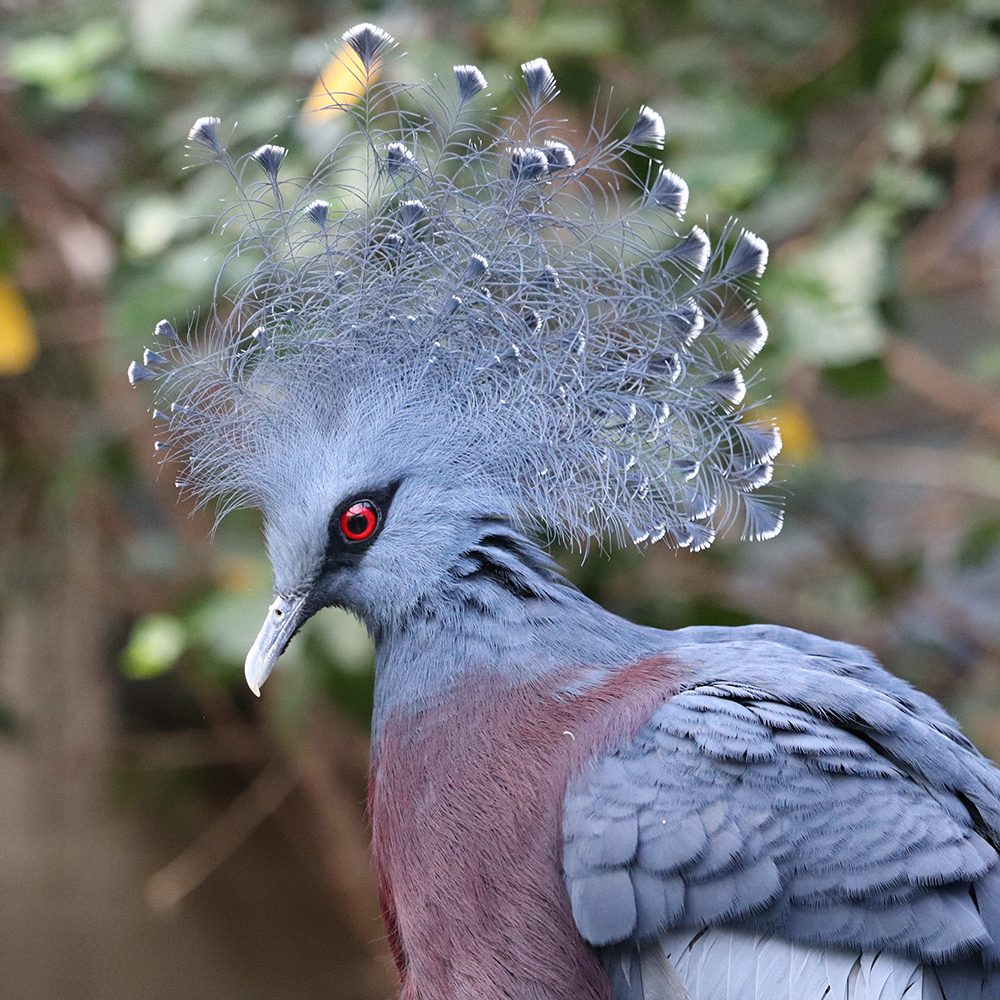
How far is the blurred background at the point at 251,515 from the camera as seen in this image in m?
2.23

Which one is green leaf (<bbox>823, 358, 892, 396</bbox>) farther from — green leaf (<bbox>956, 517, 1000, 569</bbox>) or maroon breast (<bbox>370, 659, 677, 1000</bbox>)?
maroon breast (<bbox>370, 659, 677, 1000</bbox>)

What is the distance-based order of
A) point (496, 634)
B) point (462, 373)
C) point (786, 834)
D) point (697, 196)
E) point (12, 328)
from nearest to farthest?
point (786, 834), point (496, 634), point (462, 373), point (697, 196), point (12, 328)

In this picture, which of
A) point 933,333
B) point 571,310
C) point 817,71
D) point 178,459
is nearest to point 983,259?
point 817,71

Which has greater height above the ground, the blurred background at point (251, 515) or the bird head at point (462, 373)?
the bird head at point (462, 373)

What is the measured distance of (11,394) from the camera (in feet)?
10.9

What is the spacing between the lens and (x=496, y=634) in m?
1.50

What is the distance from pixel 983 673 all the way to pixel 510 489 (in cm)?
198

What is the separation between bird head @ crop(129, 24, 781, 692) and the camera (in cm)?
157

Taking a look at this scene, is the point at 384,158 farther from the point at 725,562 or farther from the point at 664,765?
the point at 725,562

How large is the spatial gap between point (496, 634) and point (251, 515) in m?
1.05

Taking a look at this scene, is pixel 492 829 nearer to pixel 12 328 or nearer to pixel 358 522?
pixel 358 522

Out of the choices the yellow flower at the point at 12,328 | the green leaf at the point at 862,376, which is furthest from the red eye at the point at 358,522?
the yellow flower at the point at 12,328

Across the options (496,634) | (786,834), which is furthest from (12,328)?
(786,834)

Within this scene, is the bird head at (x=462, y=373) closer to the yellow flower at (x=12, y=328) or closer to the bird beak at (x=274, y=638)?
the bird beak at (x=274, y=638)
